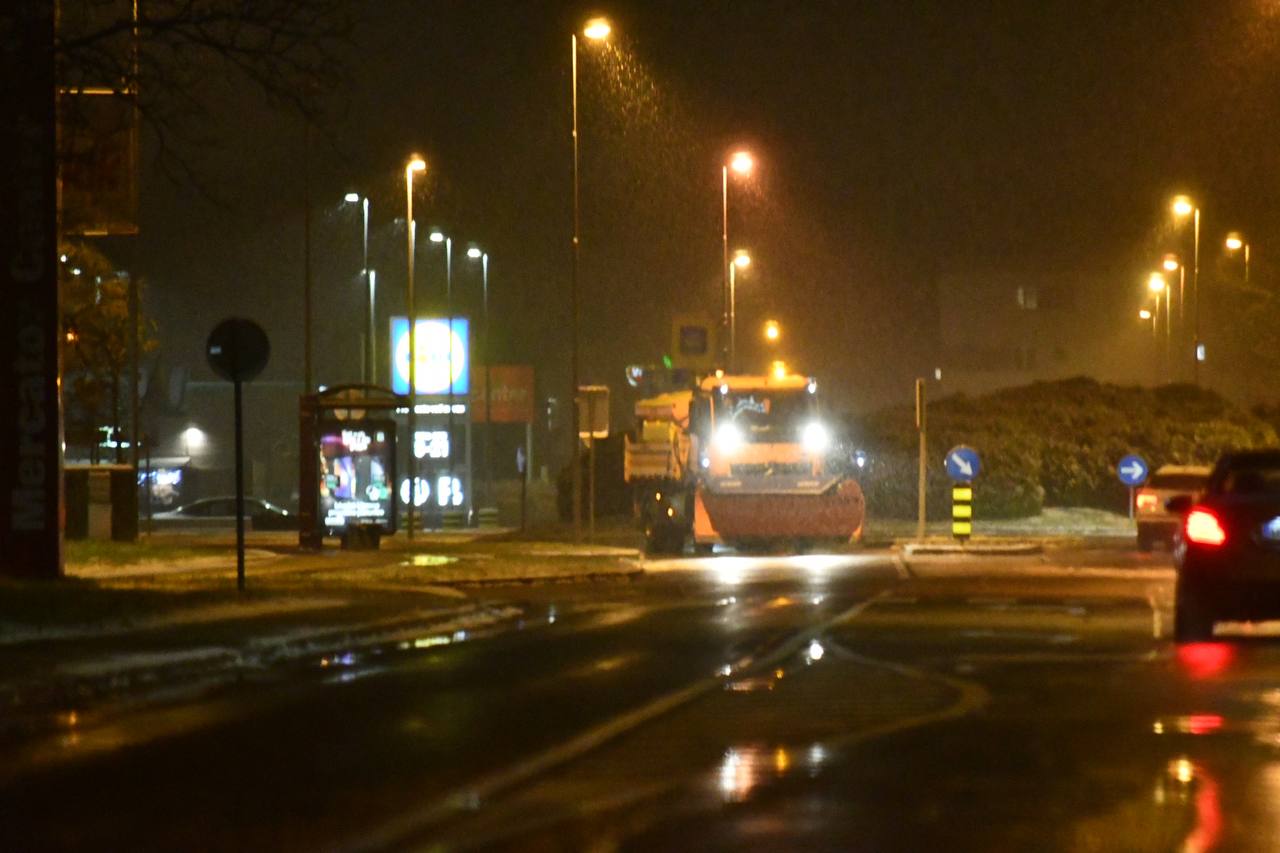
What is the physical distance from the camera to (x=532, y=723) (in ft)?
42.8

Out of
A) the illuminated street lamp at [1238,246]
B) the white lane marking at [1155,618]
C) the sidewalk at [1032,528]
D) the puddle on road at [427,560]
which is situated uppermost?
the illuminated street lamp at [1238,246]

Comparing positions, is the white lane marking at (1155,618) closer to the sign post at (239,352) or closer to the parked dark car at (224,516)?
the sign post at (239,352)

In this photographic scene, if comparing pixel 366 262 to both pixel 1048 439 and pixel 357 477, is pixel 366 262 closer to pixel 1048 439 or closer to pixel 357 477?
pixel 357 477

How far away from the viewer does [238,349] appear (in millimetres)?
22297

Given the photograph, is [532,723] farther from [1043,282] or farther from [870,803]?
[1043,282]

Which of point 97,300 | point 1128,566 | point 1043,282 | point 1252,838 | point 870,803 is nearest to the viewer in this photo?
point 1252,838

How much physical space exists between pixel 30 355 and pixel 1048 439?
39.6 metres

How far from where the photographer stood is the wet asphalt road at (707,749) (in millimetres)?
9164

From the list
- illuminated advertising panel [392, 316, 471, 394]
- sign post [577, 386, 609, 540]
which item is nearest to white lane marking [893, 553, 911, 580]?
sign post [577, 386, 609, 540]

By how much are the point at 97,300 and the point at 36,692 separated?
34.1 metres

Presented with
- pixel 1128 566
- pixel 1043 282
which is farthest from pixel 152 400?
pixel 1128 566

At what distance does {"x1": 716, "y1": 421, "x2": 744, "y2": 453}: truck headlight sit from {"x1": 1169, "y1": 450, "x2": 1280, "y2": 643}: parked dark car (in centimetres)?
1981

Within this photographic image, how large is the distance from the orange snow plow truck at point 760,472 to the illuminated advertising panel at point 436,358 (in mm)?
19333

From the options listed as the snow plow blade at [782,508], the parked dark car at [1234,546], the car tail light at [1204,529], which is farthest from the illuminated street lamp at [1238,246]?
the car tail light at [1204,529]
